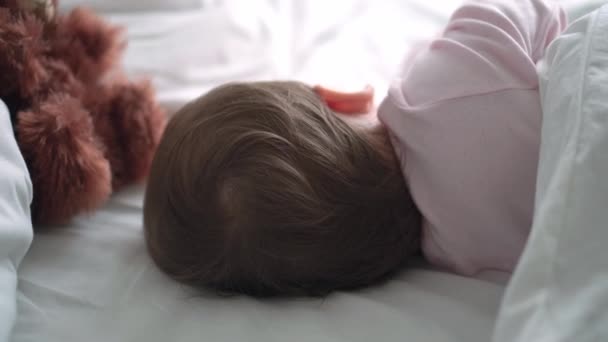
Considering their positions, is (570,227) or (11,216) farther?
(11,216)

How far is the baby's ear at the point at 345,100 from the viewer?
80 cm

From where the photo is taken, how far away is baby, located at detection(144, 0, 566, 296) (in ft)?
2.29

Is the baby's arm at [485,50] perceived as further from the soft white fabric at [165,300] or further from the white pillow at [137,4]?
the white pillow at [137,4]

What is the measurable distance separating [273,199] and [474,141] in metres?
0.23

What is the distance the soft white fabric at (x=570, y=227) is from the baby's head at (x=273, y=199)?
0.20 metres

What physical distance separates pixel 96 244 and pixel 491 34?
54cm

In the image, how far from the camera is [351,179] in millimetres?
719

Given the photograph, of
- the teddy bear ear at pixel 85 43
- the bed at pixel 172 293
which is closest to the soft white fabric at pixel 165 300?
the bed at pixel 172 293

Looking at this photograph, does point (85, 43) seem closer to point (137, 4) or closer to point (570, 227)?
point (137, 4)

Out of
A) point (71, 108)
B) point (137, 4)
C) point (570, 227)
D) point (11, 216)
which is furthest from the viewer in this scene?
point (137, 4)

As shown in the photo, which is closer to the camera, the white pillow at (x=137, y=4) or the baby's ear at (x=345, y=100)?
the baby's ear at (x=345, y=100)

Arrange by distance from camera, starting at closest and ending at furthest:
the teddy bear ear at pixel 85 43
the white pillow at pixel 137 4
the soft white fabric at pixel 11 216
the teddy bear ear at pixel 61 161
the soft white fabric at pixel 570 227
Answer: the soft white fabric at pixel 570 227 → the soft white fabric at pixel 11 216 → the teddy bear ear at pixel 61 161 → the teddy bear ear at pixel 85 43 → the white pillow at pixel 137 4

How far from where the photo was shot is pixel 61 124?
0.77 meters

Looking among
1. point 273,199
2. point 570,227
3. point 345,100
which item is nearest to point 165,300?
point 273,199
